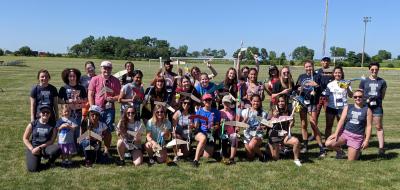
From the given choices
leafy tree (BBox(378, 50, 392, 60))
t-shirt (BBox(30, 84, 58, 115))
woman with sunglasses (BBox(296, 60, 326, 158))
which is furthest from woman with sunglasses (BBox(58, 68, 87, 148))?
leafy tree (BBox(378, 50, 392, 60))

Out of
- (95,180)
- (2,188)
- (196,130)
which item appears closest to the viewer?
(2,188)

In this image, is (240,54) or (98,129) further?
(240,54)

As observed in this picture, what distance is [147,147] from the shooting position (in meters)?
7.09

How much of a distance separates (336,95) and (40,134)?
5744 mm

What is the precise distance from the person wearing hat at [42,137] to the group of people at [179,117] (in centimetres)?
2

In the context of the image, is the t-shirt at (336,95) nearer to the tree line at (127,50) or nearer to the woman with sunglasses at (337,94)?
the woman with sunglasses at (337,94)

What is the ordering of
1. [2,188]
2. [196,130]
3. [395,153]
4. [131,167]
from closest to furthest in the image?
1. [2,188]
2. [131,167]
3. [196,130]
4. [395,153]

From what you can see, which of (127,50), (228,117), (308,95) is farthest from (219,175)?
(127,50)

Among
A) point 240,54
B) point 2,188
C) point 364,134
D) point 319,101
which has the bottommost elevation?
point 2,188

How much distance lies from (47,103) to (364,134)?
5920 millimetres

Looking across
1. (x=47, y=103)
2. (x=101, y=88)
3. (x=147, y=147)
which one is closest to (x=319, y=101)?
(x=147, y=147)

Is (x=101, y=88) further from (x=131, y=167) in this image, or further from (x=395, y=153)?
(x=395, y=153)

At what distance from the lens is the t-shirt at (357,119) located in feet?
24.0

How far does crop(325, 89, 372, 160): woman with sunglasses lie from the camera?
7.29 m
